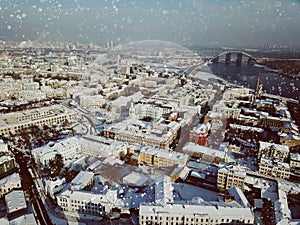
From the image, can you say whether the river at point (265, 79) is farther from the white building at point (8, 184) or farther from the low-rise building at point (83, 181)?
the white building at point (8, 184)

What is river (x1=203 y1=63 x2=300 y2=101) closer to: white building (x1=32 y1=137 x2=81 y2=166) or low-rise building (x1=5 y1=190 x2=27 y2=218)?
white building (x1=32 y1=137 x2=81 y2=166)

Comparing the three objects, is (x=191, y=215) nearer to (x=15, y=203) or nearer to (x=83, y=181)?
(x=83, y=181)

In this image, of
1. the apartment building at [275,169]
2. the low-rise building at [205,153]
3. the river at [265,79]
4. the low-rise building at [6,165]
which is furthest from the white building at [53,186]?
the river at [265,79]

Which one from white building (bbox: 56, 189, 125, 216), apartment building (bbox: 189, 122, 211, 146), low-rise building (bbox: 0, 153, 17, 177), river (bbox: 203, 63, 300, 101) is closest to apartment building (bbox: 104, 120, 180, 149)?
apartment building (bbox: 189, 122, 211, 146)

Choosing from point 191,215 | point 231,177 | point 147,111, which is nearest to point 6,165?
point 191,215

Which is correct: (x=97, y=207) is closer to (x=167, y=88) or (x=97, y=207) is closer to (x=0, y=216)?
(x=0, y=216)

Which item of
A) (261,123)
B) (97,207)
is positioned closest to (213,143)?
(261,123)

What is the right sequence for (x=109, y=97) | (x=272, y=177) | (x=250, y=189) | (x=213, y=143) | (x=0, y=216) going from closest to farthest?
(x=0, y=216), (x=250, y=189), (x=272, y=177), (x=213, y=143), (x=109, y=97)
